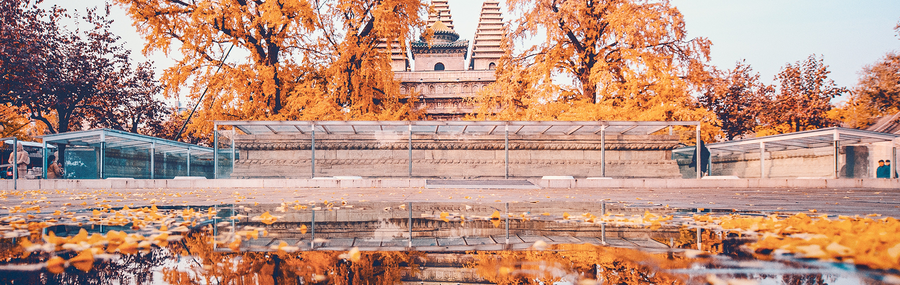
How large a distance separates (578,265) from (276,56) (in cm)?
1687

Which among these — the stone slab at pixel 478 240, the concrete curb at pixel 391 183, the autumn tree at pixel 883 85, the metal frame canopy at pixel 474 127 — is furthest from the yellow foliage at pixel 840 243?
the autumn tree at pixel 883 85

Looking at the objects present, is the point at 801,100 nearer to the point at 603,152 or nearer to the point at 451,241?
the point at 603,152

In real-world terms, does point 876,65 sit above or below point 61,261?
above

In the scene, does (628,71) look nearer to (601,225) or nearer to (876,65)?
(601,225)

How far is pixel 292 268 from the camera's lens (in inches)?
69.8

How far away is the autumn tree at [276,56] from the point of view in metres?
15.7

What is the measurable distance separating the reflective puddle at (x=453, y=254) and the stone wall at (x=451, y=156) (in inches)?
474

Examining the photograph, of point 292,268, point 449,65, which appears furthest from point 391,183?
point 449,65

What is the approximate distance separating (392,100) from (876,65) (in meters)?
26.2

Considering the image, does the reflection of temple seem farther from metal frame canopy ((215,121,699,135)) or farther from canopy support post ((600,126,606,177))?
canopy support post ((600,126,606,177))

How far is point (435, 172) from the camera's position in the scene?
15.3m

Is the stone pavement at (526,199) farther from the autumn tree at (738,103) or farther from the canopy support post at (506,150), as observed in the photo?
the autumn tree at (738,103)

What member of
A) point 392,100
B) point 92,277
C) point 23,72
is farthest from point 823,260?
point 23,72

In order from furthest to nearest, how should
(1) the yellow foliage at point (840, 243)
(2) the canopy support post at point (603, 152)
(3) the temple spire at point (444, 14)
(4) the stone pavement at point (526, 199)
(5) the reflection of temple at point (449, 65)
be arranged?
→ (3) the temple spire at point (444, 14)
(5) the reflection of temple at point (449, 65)
(2) the canopy support post at point (603, 152)
(4) the stone pavement at point (526, 199)
(1) the yellow foliage at point (840, 243)
